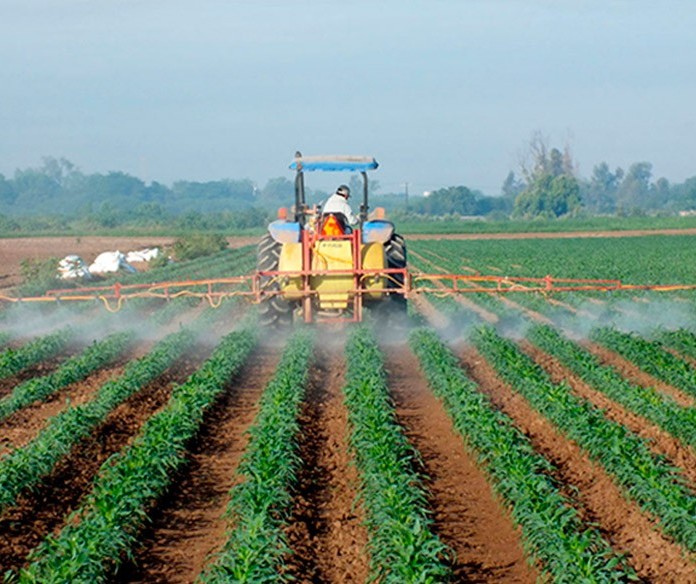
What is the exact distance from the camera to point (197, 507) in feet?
26.5

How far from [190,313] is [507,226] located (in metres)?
50.7

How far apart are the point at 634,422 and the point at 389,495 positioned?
3740mm

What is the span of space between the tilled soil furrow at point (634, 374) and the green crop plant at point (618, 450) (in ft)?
3.48

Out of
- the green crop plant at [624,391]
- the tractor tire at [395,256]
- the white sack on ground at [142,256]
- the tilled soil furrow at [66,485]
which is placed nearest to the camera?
the tilled soil furrow at [66,485]

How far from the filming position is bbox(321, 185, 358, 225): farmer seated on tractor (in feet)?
49.7

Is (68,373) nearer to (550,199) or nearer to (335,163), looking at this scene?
(335,163)

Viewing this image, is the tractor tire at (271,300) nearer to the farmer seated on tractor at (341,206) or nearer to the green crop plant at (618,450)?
the farmer seated on tractor at (341,206)

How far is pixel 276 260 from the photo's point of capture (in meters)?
15.8

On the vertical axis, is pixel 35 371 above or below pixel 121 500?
below

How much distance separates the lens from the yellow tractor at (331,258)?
15.0 metres

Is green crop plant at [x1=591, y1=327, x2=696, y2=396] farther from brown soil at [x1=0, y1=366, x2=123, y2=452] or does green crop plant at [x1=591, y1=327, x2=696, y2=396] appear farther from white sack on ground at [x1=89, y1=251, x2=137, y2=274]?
white sack on ground at [x1=89, y1=251, x2=137, y2=274]

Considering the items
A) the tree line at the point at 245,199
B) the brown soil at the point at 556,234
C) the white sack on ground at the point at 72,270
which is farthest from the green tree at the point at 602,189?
the white sack on ground at the point at 72,270

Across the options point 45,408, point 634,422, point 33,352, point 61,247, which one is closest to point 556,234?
point 61,247

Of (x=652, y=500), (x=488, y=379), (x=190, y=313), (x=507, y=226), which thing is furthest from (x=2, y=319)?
(x=507, y=226)
